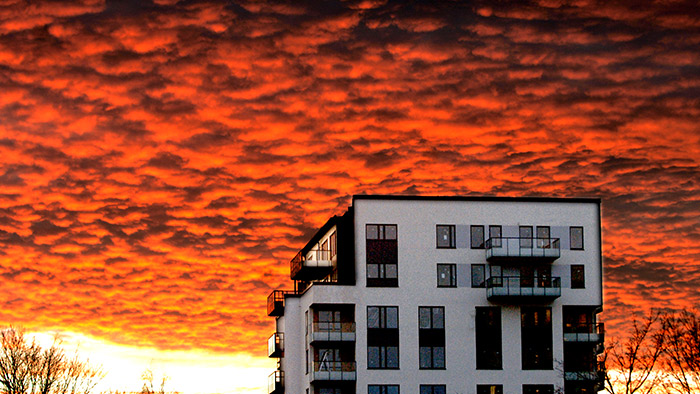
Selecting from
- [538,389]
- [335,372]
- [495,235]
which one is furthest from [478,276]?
[335,372]

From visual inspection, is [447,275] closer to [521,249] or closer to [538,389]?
[521,249]

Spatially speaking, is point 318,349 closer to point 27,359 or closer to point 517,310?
point 517,310

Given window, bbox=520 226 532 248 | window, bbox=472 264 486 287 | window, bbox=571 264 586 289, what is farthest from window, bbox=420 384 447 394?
window, bbox=571 264 586 289

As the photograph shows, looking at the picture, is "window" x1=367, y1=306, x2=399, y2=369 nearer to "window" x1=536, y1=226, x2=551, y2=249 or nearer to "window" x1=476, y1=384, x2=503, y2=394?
"window" x1=476, y1=384, x2=503, y2=394

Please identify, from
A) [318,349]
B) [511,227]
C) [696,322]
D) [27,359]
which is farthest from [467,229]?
[27,359]

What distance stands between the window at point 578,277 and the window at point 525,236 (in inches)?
188

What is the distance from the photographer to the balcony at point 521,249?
10175cm

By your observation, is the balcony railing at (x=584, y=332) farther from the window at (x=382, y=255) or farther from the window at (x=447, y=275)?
the window at (x=382, y=255)

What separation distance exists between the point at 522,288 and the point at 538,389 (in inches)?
351

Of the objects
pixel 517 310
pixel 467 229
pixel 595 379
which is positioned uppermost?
pixel 467 229

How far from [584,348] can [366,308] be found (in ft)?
66.9

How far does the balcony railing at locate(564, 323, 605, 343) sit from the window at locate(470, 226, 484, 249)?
34.8 ft

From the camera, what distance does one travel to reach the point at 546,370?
100375 mm

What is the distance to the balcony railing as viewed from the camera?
102 metres
